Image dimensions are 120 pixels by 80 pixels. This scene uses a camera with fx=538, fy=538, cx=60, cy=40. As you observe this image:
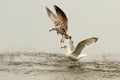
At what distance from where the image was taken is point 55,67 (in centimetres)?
1482

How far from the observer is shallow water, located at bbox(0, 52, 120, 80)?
540 inches

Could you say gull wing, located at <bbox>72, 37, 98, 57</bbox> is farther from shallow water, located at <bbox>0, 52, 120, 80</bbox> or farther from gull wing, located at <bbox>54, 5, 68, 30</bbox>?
gull wing, located at <bbox>54, 5, 68, 30</bbox>

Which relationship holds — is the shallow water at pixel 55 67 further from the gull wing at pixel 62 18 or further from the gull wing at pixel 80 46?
the gull wing at pixel 62 18

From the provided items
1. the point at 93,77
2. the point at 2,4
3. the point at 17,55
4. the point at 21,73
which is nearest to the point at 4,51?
the point at 17,55

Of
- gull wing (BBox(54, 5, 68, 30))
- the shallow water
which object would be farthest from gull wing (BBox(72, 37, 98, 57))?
gull wing (BBox(54, 5, 68, 30))

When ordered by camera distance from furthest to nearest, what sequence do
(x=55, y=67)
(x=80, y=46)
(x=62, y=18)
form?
1. (x=62, y=18)
2. (x=55, y=67)
3. (x=80, y=46)

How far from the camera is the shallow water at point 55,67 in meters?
13.7

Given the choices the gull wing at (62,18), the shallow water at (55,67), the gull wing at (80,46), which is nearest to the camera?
the shallow water at (55,67)

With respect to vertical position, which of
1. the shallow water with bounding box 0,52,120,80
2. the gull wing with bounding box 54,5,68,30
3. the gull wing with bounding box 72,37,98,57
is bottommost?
the shallow water with bounding box 0,52,120,80

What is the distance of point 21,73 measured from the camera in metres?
13.9

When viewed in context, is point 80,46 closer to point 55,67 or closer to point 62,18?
point 55,67

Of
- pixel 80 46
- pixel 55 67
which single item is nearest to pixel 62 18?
pixel 80 46

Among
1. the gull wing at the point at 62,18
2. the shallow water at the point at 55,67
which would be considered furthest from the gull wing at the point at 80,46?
the gull wing at the point at 62,18

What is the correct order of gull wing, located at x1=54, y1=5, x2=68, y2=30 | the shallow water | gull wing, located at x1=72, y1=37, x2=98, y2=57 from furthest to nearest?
gull wing, located at x1=54, y1=5, x2=68, y2=30
gull wing, located at x1=72, y1=37, x2=98, y2=57
the shallow water
